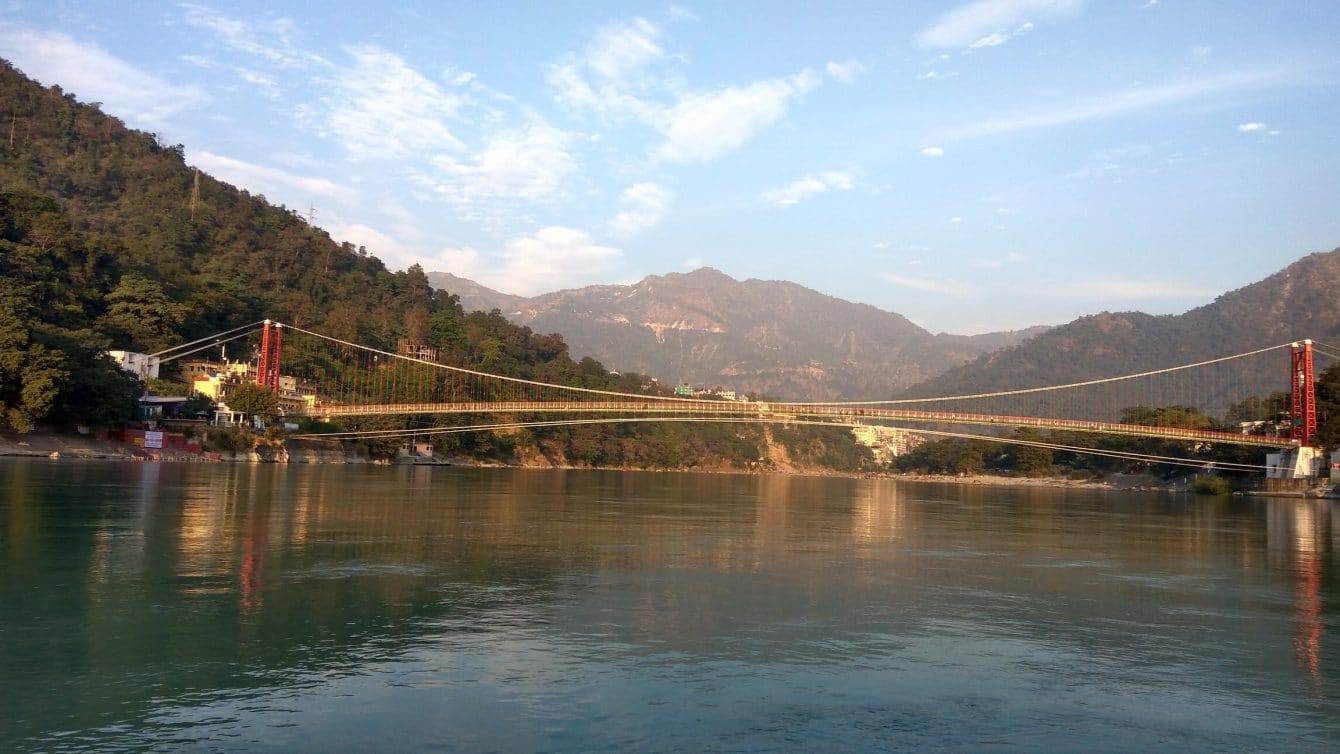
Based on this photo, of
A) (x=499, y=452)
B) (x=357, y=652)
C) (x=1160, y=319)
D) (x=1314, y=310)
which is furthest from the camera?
(x=1160, y=319)

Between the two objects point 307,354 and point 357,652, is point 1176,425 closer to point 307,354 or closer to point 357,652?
point 307,354

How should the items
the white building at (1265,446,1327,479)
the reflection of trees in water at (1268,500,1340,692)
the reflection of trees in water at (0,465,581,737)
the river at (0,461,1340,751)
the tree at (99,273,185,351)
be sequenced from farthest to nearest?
the tree at (99,273,185,351) < the white building at (1265,446,1327,479) < the reflection of trees in water at (1268,500,1340,692) < the reflection of trees in water at (0,465,581,737) < the river at (0,461,1340,751)

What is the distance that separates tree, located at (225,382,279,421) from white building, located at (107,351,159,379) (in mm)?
4331

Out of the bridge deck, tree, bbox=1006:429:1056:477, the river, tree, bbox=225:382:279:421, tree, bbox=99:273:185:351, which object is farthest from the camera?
tree, bbox=1006:429:1056:477

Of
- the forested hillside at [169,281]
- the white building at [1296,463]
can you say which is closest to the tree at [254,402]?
the forested hillside at [169,281]

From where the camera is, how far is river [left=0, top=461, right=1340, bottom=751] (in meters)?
6.16

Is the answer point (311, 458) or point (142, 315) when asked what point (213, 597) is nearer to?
point (311, 458)

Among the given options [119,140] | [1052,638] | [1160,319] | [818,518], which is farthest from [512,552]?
[1160,319]

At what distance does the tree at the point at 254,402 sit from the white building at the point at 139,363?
14.2 ft

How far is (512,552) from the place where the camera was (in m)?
14.4

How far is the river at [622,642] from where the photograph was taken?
6.16 m

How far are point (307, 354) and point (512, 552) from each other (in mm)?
55533

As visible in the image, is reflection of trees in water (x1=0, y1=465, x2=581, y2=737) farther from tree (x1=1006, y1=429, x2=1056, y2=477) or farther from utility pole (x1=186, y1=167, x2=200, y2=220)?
utility pole (x1=186, y1=167, x2=200, y2=220)

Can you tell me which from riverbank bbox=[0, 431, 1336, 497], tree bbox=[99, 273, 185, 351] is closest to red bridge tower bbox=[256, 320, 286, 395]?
riverbank bbox=[0, 431, 1336, 497]
